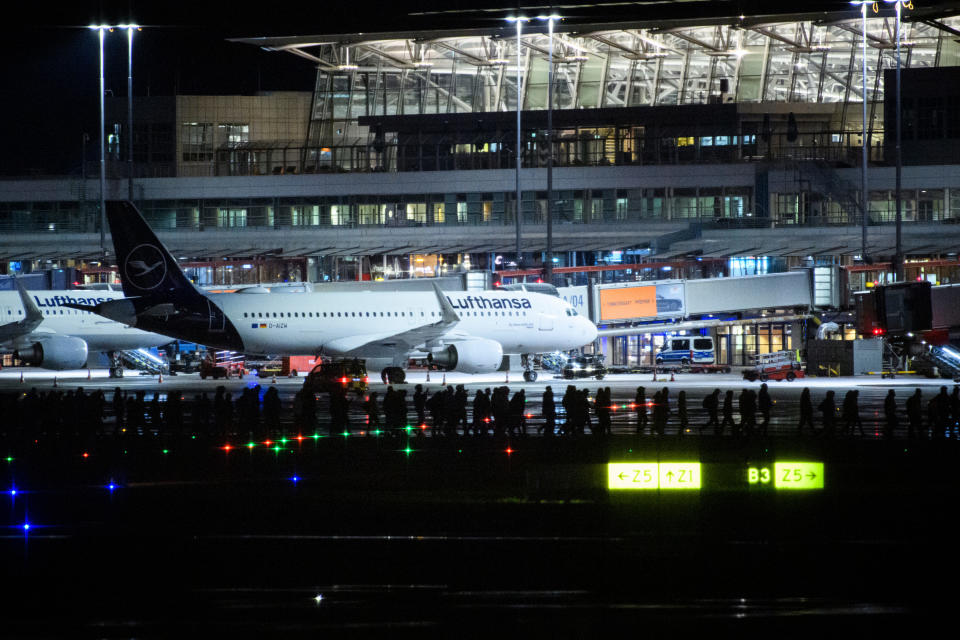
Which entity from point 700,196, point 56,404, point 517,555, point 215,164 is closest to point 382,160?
point 215,164

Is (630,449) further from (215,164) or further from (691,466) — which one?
(215,164)

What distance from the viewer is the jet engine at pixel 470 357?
169 feet

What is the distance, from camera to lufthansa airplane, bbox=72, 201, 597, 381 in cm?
5047

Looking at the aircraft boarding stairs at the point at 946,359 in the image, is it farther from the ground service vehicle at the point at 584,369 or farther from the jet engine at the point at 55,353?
the jet engine at the point at 55,353

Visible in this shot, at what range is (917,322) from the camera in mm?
55594

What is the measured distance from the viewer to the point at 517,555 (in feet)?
56.3

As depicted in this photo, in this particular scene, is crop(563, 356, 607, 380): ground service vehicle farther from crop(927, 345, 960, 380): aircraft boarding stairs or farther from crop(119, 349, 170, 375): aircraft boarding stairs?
crop(119, 349, 170, 375): aircraft boarding stairs

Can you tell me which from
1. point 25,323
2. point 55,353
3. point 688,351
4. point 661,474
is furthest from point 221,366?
point 661,474

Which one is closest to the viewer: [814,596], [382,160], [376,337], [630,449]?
[814,596]

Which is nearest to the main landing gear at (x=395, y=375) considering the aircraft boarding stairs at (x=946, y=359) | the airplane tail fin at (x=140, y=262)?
the airplane tail fin at (x=140, y=262)

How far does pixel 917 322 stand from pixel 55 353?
39320 millimetres

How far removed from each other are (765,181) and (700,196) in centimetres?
487

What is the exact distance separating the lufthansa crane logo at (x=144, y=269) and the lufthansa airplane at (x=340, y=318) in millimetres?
41

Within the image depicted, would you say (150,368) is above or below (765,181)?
below
